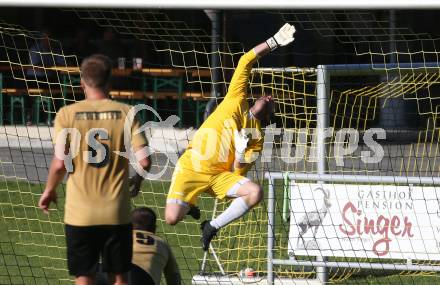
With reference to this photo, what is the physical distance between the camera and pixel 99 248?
25.0 feet

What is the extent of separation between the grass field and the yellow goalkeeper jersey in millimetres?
1107

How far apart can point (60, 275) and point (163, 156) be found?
4.28m

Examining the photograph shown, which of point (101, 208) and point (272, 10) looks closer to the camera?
point (101, 208)

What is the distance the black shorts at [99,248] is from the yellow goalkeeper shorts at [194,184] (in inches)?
105

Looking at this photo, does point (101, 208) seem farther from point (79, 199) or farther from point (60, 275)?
point (60, 275)

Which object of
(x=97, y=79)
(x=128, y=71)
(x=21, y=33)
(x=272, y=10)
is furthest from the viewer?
(x=128, y=71)

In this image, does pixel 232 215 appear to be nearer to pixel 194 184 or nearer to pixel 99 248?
pixel 194 184

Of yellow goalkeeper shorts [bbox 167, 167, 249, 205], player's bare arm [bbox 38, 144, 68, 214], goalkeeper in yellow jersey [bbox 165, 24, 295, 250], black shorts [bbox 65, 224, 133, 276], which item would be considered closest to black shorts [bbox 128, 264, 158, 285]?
black shorts [bbox 65, 224, 133, 276]

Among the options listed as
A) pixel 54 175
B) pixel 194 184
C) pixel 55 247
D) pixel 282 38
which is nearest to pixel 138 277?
pixel 54 175

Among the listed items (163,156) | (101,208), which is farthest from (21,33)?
(163,156)

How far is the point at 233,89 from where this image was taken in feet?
34.0

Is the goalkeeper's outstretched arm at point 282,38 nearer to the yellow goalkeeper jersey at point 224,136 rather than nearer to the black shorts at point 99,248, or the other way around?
the yellow goalkeeper jersey at point 224,136

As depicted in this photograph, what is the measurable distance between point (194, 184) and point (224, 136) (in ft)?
1.61

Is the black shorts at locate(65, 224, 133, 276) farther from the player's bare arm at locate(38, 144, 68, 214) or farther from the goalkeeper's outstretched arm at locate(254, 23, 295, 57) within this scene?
the goalkeeper's outstretched arm at locate(254, 23, 295, 57)
